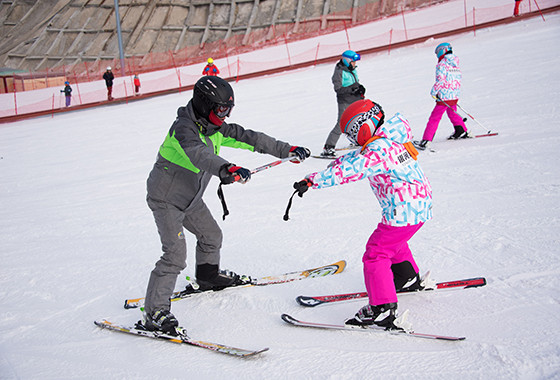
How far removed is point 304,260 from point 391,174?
5.87 feet

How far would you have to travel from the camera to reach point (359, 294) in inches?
147

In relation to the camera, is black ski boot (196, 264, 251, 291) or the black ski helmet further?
black ski boot (196, 264, 251, 291)

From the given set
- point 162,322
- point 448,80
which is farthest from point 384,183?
point 448,80

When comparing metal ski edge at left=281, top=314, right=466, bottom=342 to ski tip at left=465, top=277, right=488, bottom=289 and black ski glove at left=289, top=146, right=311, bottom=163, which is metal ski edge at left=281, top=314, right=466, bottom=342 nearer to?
ski tip at left=465, top=277, right=488, bottom=289

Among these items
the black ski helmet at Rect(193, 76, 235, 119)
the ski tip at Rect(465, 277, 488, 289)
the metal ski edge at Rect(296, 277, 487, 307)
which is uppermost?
the black ski helmet at Rect(193, 76, 235, 119)

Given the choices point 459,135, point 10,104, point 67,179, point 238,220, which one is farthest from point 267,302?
point 10,104

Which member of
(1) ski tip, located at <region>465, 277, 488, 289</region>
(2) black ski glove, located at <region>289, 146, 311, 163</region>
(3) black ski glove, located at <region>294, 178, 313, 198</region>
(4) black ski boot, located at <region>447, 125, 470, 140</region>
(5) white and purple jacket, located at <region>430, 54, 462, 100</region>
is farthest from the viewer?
(4) black ski boot, located at <region>447, 125, 470, 140</region>

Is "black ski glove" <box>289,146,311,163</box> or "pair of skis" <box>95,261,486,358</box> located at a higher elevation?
"black ski glove" <box>289,146,311,163</box>

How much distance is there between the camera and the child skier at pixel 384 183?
306 centimetres

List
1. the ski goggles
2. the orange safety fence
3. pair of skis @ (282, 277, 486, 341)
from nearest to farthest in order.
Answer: pair of skis @ (282, 277, 486, 341) → the ski goggles → the orange safety fence

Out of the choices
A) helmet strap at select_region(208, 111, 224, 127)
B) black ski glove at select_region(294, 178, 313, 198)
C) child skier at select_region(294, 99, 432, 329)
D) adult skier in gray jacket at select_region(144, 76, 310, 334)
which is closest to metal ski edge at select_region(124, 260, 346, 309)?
adult skier in gray jacket at select_region(144, 76, 310, 334)

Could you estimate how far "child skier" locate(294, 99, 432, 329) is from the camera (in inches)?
120

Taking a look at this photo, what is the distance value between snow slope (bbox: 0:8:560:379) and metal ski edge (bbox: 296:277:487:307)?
0.07m

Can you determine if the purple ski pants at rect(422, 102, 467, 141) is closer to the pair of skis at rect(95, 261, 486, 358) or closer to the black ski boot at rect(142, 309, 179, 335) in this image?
the pair of skis at rect(95, 261, 486, 358)
